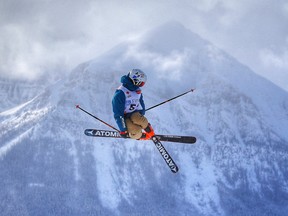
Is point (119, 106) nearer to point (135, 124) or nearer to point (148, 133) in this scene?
point (135, 124)

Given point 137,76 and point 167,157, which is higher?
point 137,76

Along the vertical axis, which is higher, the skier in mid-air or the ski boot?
the skier in mid-air

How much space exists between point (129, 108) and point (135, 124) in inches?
31.0

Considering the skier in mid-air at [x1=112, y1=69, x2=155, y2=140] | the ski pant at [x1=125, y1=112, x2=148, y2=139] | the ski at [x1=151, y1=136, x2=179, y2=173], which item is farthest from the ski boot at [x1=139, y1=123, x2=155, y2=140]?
the ski pant at [x1=125, y1=112, x2=148, y2=139]

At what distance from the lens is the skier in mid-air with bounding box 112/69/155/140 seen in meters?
19.1

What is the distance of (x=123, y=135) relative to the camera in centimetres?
1973

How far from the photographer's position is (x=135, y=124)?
65.1ft

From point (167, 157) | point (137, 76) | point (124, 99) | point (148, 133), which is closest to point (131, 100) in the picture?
point (124, 99)

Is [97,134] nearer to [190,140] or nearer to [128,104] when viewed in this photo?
[128,104]

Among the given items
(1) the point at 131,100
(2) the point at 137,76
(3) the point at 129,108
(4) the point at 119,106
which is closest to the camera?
(2) the point at 137,76

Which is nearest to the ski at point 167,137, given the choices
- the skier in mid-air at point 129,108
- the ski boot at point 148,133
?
the ski boot at point 148,133

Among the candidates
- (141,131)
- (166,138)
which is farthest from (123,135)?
(166,138)

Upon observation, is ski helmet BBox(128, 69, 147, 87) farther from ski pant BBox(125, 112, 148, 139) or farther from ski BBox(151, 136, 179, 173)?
ski BBox(151, 136, 179, 173)

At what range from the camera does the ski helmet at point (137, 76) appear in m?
18.4
